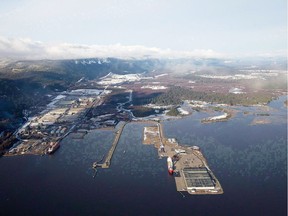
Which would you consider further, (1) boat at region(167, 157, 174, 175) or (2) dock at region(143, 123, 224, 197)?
(1) boat at region(167, 157, 174, 175)

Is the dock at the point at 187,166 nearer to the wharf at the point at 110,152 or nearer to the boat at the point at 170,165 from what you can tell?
the boat at the point at 170,165

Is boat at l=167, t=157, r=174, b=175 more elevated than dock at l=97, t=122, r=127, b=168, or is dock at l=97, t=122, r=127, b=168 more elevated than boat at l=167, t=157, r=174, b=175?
boat at l=167, t=157, r=174, b=175

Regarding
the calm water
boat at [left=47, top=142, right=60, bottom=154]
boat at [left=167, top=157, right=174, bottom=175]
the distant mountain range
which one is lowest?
the distant mountain range

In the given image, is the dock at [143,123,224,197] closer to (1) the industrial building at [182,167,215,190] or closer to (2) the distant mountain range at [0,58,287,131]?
(1) the industrial building at [182,167,215,190]

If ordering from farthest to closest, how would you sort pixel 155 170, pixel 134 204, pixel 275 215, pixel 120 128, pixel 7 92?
pixel 7 92, pixel 120 128, pixel 155 170, pixel 134 204, pixel 275 215

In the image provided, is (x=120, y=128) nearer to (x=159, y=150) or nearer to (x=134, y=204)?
(x=159, y=150)

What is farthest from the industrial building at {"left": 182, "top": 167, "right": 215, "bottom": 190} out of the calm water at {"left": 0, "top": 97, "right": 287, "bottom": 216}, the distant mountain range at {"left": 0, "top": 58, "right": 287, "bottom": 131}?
the distant mountain range at {"left": 0, "top": 58, "right": 287, "bottom": 131}

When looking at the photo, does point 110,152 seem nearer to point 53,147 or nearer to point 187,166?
point 53,147

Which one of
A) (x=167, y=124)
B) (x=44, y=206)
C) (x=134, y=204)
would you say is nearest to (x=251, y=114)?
(x=167, y=124)
